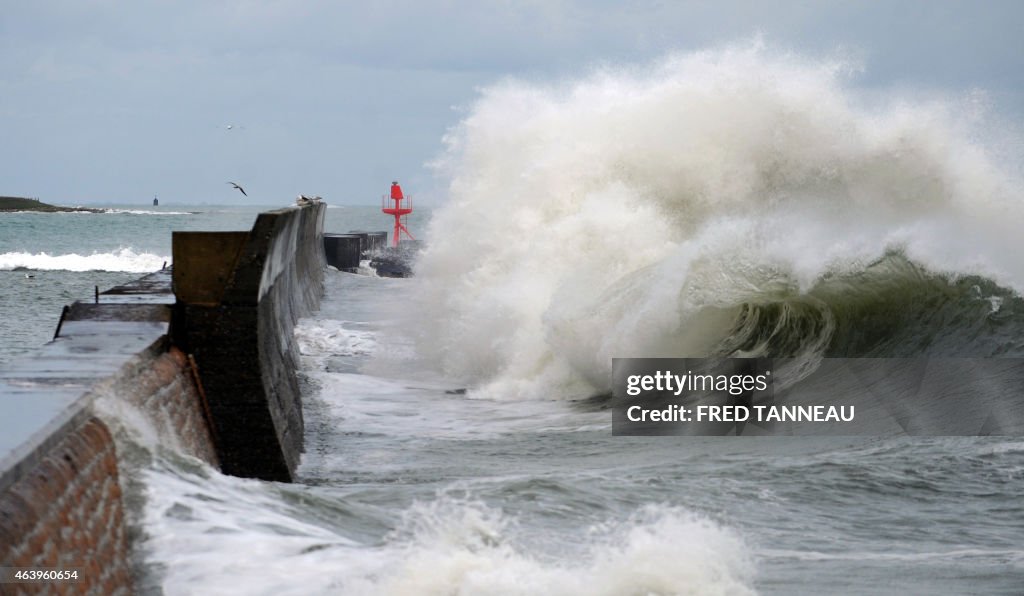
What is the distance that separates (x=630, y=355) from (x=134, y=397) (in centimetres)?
520

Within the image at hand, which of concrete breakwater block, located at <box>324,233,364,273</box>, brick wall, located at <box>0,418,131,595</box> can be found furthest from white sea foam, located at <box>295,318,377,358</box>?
concrete breakwater block, located at <box>324,233,364,273</box>

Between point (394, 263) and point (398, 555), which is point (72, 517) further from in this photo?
Answer: point (394, 263)

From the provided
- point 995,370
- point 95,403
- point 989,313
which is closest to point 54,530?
point 95,403

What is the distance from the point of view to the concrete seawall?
11.7ft

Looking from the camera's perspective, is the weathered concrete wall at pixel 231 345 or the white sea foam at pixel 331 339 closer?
the weathered concrete wall at pixel 231 345

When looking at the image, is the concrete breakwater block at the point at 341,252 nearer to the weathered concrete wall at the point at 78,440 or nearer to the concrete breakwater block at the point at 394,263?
the concrete breakwater block at the point at 394,263

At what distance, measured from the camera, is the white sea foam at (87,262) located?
110 feet

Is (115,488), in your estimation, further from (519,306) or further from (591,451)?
(519,306)

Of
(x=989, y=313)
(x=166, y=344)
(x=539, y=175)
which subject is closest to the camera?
(x=166, y=344)

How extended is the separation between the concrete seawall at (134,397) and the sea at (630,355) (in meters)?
0.22

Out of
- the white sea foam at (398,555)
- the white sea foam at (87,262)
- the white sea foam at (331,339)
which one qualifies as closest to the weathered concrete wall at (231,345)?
the white sea foam at (398,555)

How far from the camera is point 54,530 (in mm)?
3527

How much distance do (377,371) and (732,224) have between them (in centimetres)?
347

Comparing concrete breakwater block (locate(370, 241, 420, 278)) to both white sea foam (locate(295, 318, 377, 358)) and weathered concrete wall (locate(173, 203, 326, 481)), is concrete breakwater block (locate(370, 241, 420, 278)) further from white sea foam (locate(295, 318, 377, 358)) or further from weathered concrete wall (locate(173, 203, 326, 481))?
weathered concrete wall (locate(173, 203, 326, 481))
